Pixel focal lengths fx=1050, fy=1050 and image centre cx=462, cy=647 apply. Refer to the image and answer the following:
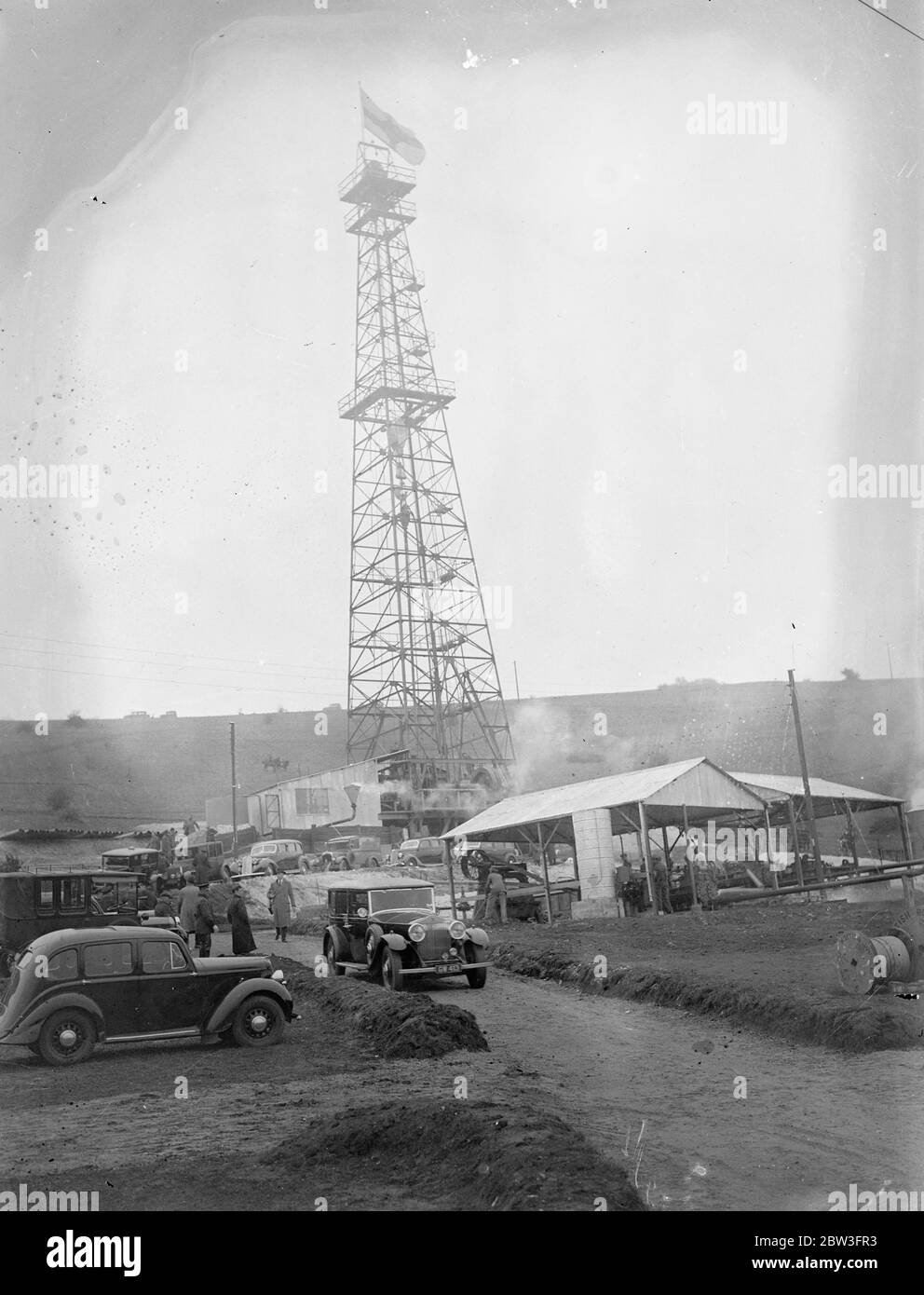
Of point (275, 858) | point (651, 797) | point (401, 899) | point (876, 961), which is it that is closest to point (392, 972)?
point (401, 899)

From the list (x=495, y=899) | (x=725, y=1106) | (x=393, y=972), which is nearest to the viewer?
(x=725, y=1106)

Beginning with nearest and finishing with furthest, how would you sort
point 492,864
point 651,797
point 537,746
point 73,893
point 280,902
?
point 73,893 → point 280,902 → point 651,797 → point 492,864 → point 537,746

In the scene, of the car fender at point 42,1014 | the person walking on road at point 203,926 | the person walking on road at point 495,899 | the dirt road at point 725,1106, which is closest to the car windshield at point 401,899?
the person walking on road at point 203,926

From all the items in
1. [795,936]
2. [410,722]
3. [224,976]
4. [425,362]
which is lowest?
[795,936]

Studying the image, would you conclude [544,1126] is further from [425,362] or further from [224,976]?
[425,362]

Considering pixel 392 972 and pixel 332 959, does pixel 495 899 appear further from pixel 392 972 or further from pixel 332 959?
pixel 392 972

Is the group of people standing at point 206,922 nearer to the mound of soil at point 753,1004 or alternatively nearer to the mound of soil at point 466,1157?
the mound of soil at point 753,1004
